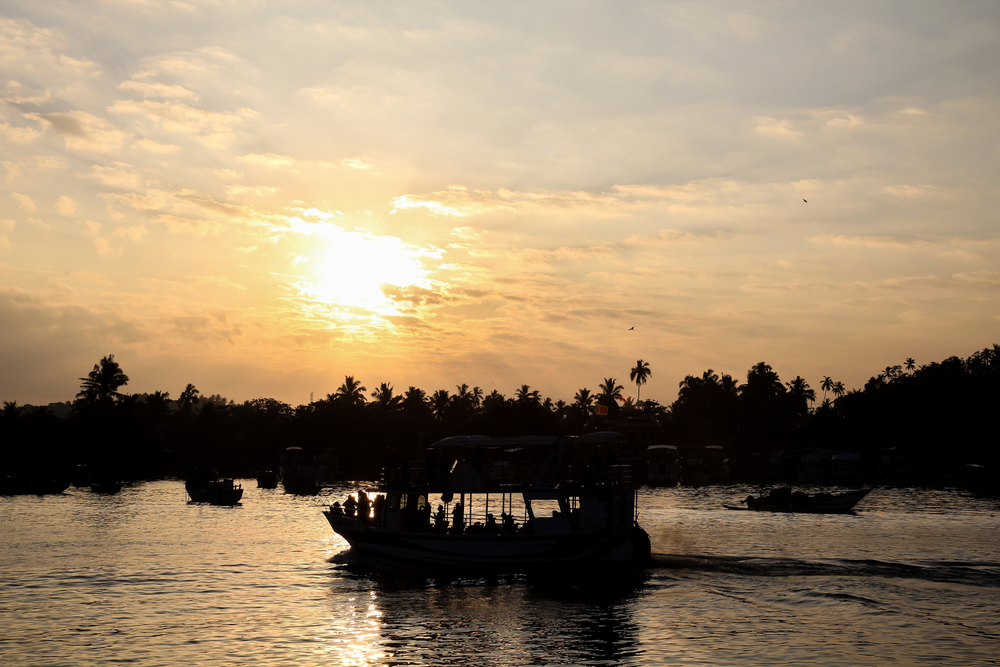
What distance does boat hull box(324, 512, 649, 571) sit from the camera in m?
35.3

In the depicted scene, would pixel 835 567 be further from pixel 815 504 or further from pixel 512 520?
pixel 815 504

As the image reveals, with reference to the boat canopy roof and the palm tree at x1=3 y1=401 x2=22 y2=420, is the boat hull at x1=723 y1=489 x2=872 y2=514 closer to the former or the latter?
the boat canopy roof

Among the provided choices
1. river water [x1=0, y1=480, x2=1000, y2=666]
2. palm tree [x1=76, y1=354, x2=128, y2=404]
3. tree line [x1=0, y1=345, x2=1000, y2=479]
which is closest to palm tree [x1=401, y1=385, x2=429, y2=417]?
tree line [x1=0, y1=345, x2=1000, y2=479]

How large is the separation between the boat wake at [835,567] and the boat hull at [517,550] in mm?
4289

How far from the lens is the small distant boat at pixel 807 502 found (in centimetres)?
7550

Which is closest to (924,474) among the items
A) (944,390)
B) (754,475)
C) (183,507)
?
(944,390)

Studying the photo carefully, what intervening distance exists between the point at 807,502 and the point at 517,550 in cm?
5192

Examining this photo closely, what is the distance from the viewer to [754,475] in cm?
15712

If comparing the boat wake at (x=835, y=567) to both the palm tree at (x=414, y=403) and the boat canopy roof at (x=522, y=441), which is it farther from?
the palm tree at (x=414, y=403)

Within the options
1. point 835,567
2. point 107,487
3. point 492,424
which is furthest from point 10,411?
point 835,567

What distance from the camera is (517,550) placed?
3534 cm

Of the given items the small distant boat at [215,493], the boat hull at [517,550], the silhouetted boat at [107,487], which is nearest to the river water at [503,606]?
the boat hull at [517,550]

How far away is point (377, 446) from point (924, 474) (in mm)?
101528

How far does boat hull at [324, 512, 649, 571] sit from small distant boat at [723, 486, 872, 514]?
46671mm
